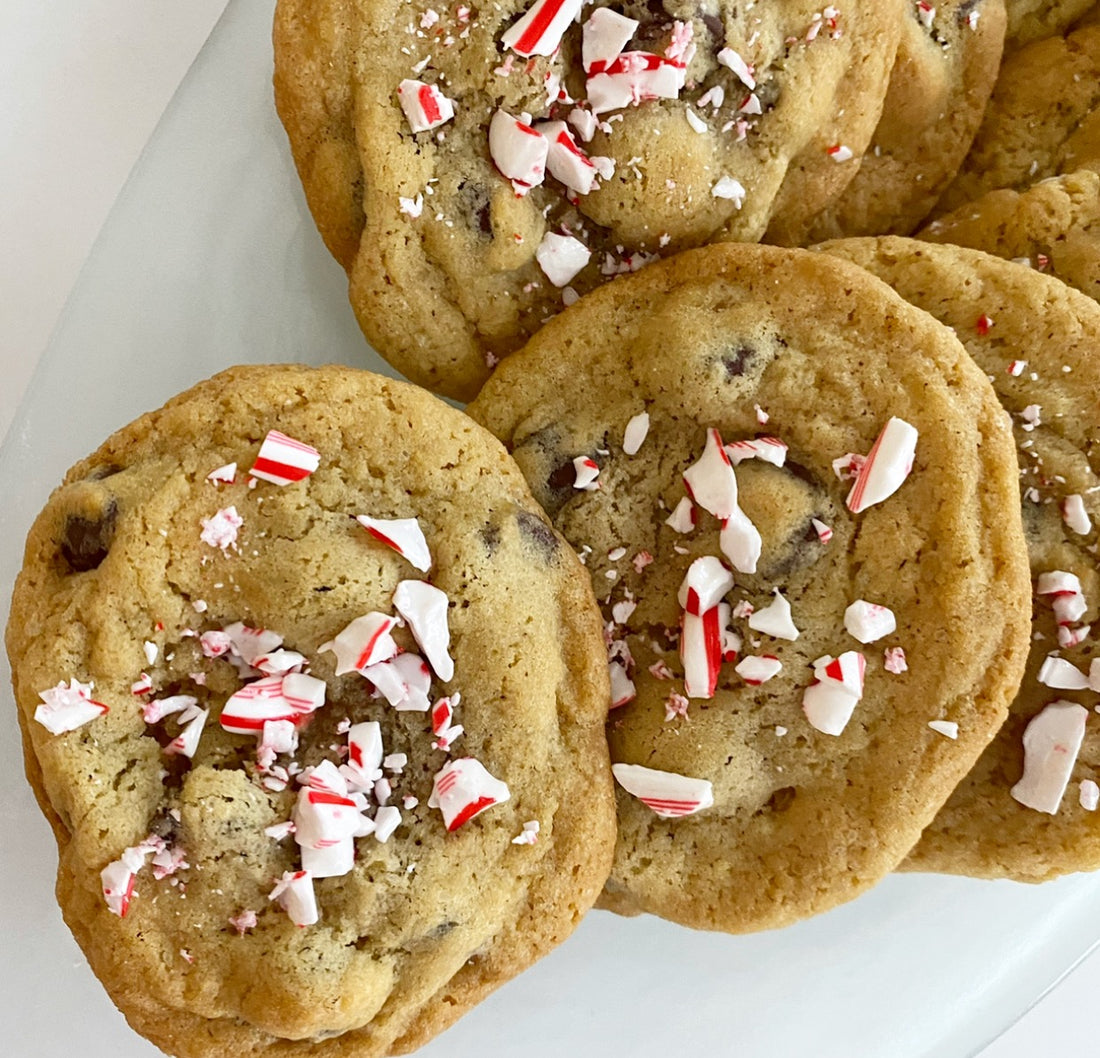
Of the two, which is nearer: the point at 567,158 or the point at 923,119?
the point at 567,158

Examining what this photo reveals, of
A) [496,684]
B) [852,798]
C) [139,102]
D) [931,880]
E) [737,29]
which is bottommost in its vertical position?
[931,880]

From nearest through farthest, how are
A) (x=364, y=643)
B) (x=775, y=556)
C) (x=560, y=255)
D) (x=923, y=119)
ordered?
(x=364, y=643) < (x=775, y=556) < (x=560, y=255) < (x=923, y=119)

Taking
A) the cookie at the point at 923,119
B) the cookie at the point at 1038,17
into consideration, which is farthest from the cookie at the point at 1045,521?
the cookie at the point at 1038,17

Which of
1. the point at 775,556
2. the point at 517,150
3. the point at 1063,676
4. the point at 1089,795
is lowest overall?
the point at 1089,795

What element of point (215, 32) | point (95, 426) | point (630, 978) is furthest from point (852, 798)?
point (215, 32)

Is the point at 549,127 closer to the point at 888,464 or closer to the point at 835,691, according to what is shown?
the point at 888,464

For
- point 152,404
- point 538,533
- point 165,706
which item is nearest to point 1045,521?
point 538,533

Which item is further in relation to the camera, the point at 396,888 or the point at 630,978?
the point at 630,978

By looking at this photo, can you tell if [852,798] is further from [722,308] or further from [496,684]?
[722,308]
